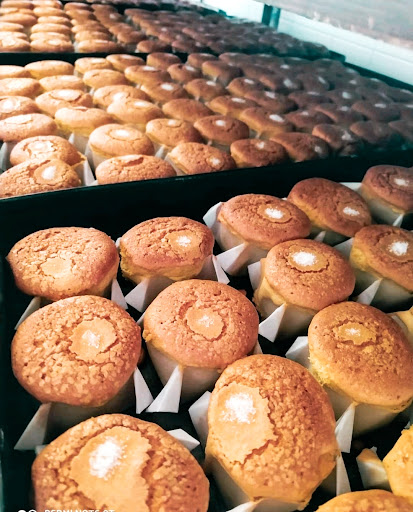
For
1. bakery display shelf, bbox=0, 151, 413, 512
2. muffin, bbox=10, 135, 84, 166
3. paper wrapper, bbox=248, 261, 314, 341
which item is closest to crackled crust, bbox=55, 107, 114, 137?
muffin, bbox=10, 135, 84, 166

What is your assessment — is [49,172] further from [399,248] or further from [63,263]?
[399,248]

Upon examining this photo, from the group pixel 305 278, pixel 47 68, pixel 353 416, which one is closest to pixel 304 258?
pixel 305 278

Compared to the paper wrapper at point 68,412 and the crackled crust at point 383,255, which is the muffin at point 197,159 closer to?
the crackled crust at point 383,255

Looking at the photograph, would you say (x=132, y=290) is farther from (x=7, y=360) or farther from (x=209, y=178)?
(x=209, y=178)

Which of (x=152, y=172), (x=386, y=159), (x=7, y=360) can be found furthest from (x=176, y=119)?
(x=7, y=360)

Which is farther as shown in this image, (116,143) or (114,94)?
(114,94)

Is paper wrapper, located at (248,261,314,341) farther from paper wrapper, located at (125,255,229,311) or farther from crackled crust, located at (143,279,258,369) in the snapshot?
paper wrapper, located at (125,255,229,311)
